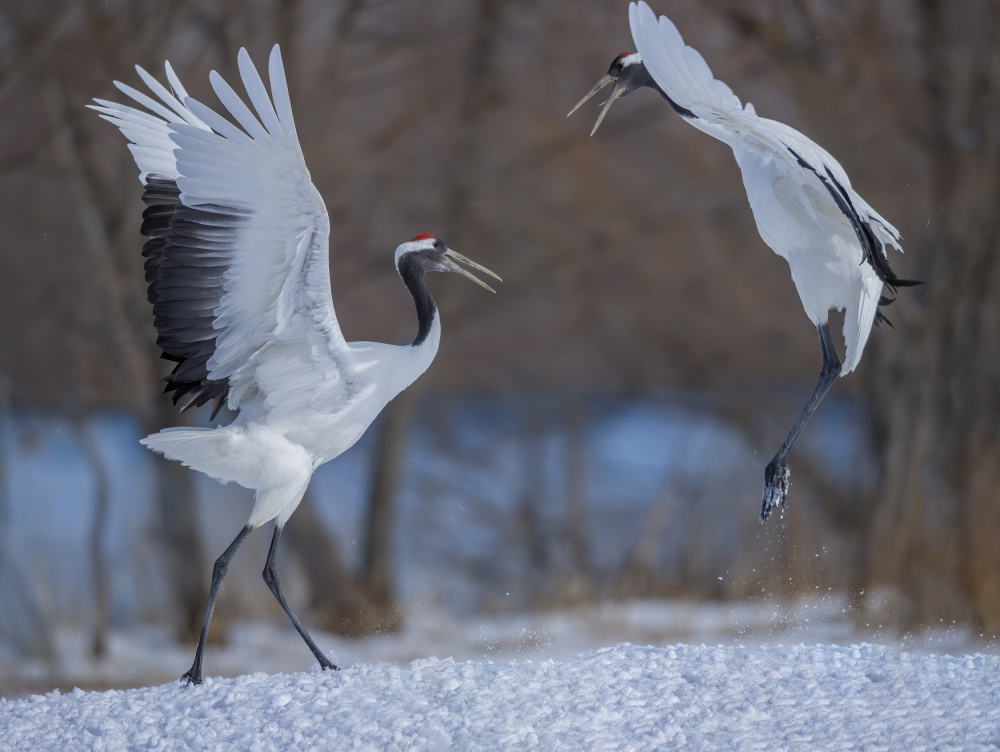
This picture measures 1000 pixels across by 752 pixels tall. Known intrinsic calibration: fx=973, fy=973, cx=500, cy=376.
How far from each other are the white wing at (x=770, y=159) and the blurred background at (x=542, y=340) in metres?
2.30

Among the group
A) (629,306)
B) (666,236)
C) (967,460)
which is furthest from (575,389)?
(967,460)

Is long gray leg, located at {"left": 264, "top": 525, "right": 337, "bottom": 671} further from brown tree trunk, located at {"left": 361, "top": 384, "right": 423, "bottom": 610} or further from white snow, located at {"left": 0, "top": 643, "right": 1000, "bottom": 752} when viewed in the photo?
brown tree trunk, located at {"left": 361, "top": 384, "right": 423, "bottom": 610}

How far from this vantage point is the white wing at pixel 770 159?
2215 millimetres

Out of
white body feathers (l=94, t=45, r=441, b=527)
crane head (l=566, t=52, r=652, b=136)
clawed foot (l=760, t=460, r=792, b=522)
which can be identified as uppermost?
crane head (l=566, t=52, r=652, b=136)

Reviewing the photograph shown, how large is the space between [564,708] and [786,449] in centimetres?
93

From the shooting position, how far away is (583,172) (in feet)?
17.1

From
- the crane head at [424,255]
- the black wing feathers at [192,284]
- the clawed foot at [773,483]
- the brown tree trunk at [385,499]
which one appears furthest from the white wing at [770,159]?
the brown tree trunk at [385,499]

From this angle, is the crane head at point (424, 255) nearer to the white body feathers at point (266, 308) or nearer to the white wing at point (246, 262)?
the white body feathers at point (266, 308)

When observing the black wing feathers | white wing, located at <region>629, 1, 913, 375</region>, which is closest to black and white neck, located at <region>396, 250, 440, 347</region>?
the black wing feathers

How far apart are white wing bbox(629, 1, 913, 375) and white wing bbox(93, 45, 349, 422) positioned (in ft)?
2.79

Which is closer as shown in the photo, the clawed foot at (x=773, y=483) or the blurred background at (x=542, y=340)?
the clawed foot at (x=773, y=483)

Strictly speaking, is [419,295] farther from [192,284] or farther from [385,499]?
[385,499]

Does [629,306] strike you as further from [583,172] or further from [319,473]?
[319,473]

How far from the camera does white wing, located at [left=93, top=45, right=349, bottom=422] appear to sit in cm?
224
